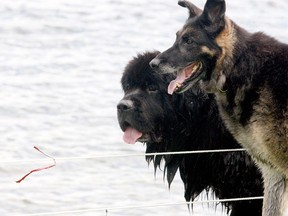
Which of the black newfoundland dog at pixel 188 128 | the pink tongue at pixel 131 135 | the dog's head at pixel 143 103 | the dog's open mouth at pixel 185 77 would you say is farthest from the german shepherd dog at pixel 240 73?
the pink tongue at pixel 131 135

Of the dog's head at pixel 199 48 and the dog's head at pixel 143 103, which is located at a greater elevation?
the dog's head at pixel 199 48

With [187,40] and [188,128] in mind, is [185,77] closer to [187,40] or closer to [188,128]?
[187,40]

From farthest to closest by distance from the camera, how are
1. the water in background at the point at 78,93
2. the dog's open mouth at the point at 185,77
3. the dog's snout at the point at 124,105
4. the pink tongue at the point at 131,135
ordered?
the water in background at the point at 78,93 < the pink tongue at the point at 131,135 < the dog's snout at the point at 124,105 < the dog's open mouth at the point at 185,77

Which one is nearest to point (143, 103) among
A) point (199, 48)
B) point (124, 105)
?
point (124, 105)

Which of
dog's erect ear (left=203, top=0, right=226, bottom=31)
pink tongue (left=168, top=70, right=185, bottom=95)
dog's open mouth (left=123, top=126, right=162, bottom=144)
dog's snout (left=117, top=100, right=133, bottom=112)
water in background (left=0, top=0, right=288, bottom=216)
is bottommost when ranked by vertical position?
water in background (left=0, top=0, right=288, bottom=216)

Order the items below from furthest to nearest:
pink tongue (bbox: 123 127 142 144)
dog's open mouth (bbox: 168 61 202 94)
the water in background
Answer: the water in background < pink tongue (bbox: 123 127 142 144) < dog's open mouth (bbox: 168 61 202 94)

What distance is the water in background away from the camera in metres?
10.9

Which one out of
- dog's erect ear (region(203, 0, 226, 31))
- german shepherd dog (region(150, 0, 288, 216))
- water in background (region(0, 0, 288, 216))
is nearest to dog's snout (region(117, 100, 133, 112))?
german shepherd dog (region(150, 0, 288, 216))

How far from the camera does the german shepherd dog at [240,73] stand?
6887 millimetres

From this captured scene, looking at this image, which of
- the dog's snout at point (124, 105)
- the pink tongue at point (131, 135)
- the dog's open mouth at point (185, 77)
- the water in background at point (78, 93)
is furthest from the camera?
the water in background at point (78, 93)

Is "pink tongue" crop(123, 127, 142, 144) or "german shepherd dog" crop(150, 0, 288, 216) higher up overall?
"german shepherd dog" crop(150, 0, 288, 216)

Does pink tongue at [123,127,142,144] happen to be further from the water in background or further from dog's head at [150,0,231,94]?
the water in background

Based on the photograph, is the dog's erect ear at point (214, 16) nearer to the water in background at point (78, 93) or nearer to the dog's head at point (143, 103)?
the dog's head at point (143, 103)

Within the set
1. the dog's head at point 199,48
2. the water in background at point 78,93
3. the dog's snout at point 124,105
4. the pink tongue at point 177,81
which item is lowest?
the water in background at point 78,93
